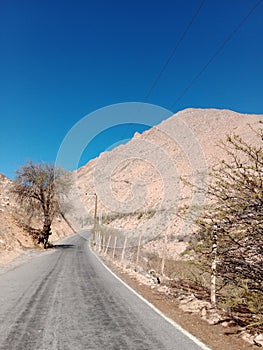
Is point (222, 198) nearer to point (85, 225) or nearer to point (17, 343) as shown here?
point (17, 343)

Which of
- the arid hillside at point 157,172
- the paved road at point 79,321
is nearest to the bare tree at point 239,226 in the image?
the paved road at point 79,321

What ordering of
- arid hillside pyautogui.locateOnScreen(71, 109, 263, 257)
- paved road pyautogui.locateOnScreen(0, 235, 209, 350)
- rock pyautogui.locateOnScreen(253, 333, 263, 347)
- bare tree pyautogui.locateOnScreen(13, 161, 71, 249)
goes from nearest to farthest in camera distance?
1. paved road pyautogui.locateOnScreen(0, 235, 209, 350)
2. rock pyautogui.locateOnScreen(253, 333, 263, 347)
3. bare tree pyautogui.locateOnScreen(13, 161, 71, 249)
4. arid hillside pyautogui.locateOnScreen(71, 109, 263, 257)

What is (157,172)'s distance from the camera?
87.6 meters

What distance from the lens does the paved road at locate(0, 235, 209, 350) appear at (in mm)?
5043

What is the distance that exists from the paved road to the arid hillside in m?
21.1

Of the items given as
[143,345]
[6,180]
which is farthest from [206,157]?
[143,345]

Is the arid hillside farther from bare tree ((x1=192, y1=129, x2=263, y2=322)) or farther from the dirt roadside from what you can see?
bare tree ((x1=192, y1=129, x2=263, y2=322))

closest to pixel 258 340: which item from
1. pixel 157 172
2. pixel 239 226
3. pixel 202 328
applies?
pixel 202 328

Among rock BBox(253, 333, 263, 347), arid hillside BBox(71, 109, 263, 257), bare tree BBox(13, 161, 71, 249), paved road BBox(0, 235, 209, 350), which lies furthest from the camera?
arid hillside BBox(71, 109, 263, 257)

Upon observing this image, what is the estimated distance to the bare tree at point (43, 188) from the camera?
31953mm

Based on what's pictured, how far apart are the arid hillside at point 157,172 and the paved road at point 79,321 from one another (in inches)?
830

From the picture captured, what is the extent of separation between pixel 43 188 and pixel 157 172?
57.6 meters

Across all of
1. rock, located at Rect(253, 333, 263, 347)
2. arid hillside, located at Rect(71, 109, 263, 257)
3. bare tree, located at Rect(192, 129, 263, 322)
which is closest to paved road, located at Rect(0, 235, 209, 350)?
rock, located at Rect(253, 333, 263, 347)

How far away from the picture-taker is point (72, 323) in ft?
20.2
